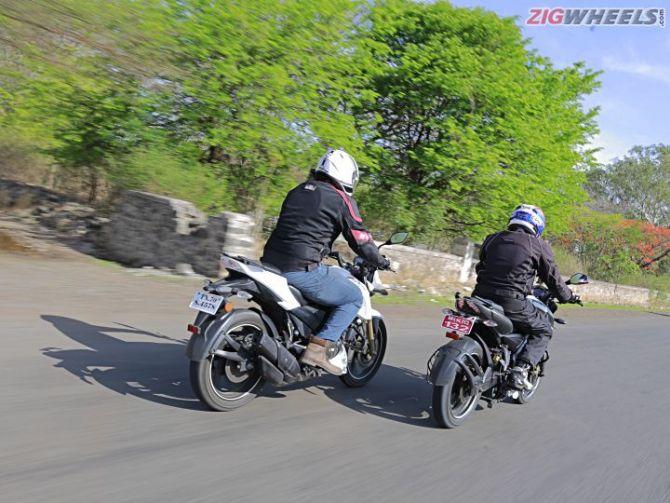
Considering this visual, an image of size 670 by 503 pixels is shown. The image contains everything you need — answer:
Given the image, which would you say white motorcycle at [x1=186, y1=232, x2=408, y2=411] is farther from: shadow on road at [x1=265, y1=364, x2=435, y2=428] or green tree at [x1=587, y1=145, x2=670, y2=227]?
green tree at [x1=587, y1=145, x2=670, y2=227]

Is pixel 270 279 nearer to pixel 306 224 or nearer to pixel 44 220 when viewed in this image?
pixel 306 224

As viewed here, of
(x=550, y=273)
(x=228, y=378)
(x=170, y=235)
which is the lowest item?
(x=228, y=378)

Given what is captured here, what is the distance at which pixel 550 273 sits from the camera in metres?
5.41

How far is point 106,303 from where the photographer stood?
821 cm

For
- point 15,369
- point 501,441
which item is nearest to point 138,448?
point 15,369

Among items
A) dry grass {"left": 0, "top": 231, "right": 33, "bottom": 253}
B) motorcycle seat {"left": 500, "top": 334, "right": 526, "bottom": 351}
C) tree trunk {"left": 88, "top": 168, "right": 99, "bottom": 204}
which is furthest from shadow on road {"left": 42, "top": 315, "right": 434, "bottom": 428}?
tree trunk {"left": 88, "top": 168, "right": 99, "bottom": 204}

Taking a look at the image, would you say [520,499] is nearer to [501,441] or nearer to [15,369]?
[501,441]

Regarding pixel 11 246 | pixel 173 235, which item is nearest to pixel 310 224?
pixel 173 235

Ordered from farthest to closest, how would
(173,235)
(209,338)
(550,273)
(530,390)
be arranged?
(173,235) → (530,390) → (550,273) → (209,338)

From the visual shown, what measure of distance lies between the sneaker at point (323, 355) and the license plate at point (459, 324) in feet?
3.03

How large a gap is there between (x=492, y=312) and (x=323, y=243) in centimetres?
150

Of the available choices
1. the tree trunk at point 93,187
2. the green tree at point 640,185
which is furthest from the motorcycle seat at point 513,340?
the green tree at point 640,185

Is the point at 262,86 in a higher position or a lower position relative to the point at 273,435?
higher

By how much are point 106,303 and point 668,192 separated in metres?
48.5
